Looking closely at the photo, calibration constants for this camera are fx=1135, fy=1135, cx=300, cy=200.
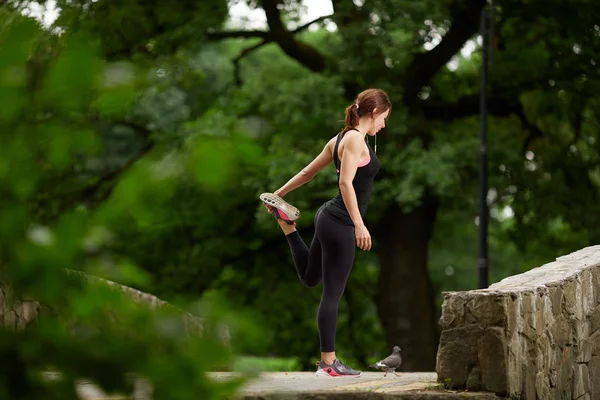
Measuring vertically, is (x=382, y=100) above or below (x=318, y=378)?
above

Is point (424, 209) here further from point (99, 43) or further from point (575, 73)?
point (99, 43)

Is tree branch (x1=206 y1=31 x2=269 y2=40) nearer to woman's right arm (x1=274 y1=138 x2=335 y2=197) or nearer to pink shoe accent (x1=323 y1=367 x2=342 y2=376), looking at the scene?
woman's right arm (x1=274 y1=138 x2=335 y2=197)

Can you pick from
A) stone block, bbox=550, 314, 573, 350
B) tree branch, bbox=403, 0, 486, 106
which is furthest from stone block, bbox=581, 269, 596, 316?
tree branch, bbox=403, 0, 486, 106

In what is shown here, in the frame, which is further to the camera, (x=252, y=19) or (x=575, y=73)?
(x=252, y=19)

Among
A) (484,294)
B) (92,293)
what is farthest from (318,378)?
(92,293)

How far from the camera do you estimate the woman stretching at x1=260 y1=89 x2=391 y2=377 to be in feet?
21.6

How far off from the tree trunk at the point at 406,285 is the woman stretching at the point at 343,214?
1080 centimetres

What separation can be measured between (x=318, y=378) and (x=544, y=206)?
11.5 metres

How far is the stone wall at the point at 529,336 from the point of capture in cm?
598

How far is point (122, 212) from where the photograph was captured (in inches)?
76.2

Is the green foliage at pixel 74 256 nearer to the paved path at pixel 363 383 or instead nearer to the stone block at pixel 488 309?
the paved path at pixel 363 383

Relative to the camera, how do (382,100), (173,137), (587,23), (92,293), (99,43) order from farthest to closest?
1. (173,137)
2. (587,23)
3. (382,100)
4. (92,293)
5. (99,43)

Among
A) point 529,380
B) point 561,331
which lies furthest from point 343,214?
point 561,331

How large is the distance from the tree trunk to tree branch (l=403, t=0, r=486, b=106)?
6.01 ft
